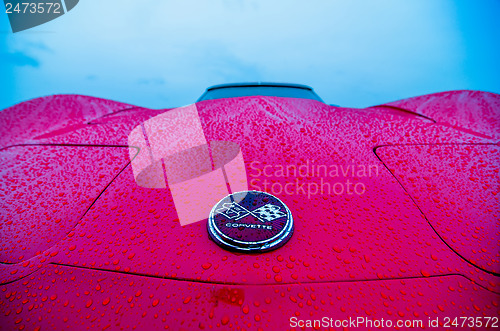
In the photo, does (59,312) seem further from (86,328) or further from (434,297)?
(434,297)

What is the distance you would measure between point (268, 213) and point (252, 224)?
0.08 meters

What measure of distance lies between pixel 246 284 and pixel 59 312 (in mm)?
489

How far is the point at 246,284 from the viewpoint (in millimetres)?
621

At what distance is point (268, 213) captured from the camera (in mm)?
792

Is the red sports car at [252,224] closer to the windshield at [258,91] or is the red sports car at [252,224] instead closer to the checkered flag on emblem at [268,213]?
the checkered flag on emblem at [268,213]

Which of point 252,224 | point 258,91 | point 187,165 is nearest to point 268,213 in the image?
point 252,224

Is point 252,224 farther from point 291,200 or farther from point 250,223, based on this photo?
point 291,200

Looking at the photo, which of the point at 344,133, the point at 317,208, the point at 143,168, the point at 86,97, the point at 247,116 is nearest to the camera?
the point at 317,208

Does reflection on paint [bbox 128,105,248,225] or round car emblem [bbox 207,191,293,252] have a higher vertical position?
reflection on paint [bbox 128,105,248,225]

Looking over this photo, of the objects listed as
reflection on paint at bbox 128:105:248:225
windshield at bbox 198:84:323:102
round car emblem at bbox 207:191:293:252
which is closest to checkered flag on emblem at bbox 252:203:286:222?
round car emblem at bbox 207:191:293:252

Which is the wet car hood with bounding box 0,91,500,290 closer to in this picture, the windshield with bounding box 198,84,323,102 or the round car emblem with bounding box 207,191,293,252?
the round car emblem with bounding box 207,191,293,252

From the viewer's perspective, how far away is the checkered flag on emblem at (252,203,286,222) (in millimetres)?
773

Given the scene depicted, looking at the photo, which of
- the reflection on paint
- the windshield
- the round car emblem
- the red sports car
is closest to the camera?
the red sports car

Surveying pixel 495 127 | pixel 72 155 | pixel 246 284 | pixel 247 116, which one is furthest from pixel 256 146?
pixel 495 127
